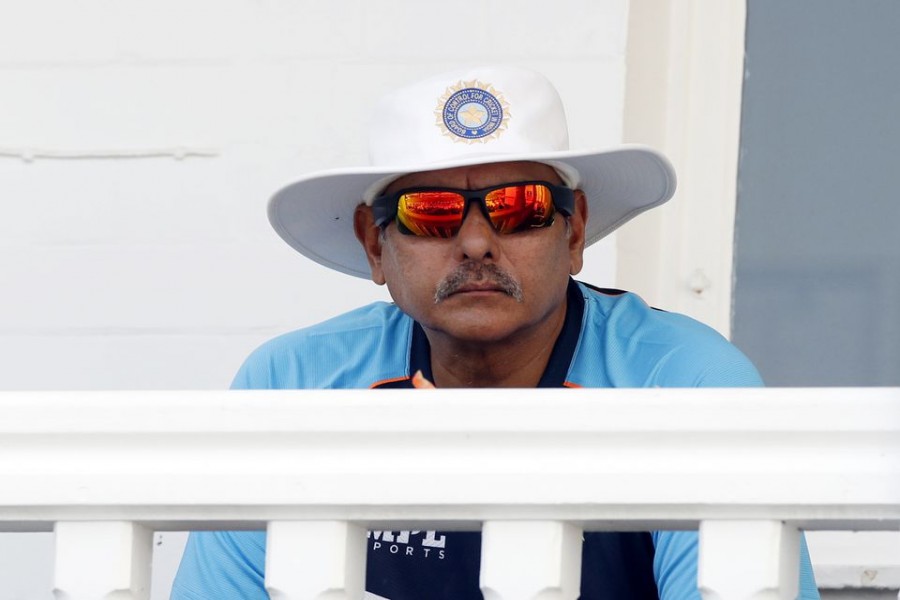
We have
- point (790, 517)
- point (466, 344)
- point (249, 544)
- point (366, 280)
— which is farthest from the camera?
point (366, 280)

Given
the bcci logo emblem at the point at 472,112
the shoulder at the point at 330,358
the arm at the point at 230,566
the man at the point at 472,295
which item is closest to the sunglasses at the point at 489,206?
the man at the point at 472,295

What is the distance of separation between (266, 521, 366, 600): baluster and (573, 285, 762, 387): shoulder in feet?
3.20

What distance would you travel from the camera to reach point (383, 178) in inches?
94.2

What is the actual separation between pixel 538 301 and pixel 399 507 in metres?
1.17

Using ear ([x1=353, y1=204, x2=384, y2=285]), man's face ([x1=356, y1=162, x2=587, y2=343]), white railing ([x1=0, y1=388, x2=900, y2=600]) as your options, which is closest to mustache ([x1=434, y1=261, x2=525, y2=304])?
man's face ([x1=356, y1=162, x2=587, y2=343])

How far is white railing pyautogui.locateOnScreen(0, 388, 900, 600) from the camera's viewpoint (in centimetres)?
106

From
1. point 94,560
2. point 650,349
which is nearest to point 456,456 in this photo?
point 94,560

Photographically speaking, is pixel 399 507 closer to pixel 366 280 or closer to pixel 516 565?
pixel 516 565

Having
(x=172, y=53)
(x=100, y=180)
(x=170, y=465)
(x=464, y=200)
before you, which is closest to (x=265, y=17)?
(x=172, y=53)

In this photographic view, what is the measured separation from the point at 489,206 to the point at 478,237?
0.05 meters

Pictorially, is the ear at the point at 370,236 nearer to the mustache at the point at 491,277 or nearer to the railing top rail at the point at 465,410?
the mustache at the point at 491,277

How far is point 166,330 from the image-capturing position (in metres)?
2.98

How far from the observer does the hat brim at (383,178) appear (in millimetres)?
2289

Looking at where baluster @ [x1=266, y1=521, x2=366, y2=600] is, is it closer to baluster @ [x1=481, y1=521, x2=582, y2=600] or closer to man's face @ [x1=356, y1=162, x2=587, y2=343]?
baluster @ [x1=481, y1=521, x2=582, y2=600]
